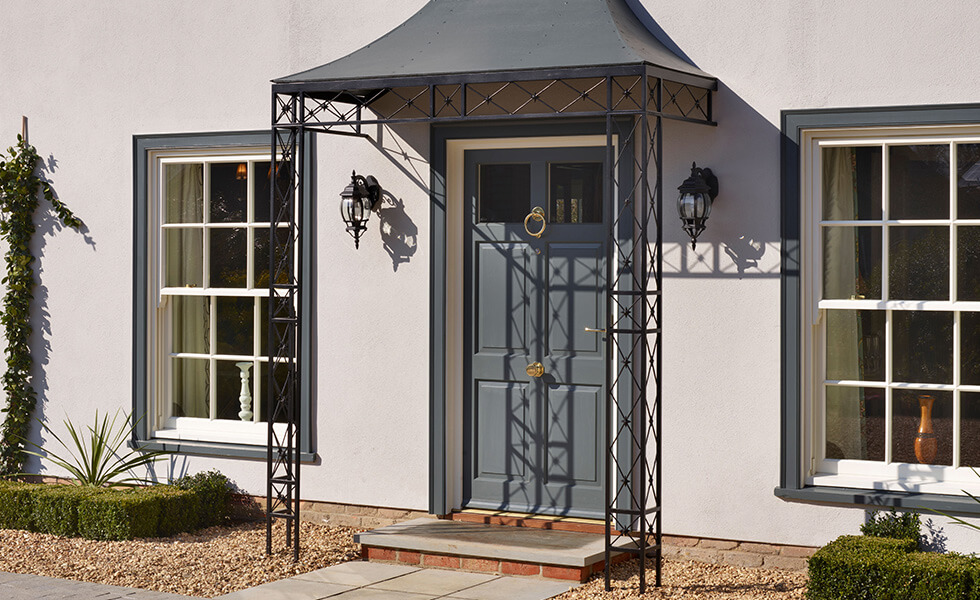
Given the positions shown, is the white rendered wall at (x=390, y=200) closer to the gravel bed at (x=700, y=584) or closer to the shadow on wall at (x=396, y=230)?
the shadow on wall at (x=396, y=230)

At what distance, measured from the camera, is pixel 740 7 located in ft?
23.5

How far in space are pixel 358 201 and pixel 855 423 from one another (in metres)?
3.54

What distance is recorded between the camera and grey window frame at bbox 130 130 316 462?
8.42m

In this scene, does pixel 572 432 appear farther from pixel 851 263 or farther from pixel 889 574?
pixel 889 574

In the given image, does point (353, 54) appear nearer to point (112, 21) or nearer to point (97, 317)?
point (112, 21)

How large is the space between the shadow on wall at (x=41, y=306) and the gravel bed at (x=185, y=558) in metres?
1.41

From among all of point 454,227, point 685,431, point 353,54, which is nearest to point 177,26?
point 353,54

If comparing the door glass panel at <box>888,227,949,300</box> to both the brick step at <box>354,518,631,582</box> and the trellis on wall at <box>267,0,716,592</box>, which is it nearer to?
the trellis on wall at <box>267,0,716,592</box>

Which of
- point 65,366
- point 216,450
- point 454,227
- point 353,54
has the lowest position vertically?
point 216,450

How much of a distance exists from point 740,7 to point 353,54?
2460mm

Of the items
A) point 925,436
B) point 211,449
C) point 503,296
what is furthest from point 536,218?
point 211,449

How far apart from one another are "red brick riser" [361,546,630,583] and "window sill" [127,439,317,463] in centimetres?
123

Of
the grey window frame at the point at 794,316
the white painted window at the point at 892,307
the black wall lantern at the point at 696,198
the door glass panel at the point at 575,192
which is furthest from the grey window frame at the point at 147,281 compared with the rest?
the white painted window at the point at 892,307

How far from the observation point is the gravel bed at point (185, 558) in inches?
274
